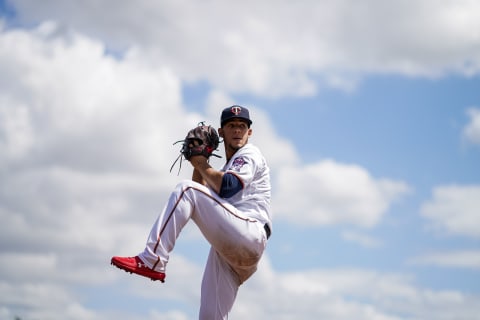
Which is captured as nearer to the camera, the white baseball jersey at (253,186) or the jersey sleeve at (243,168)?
the jersey sleeve at (243,168)

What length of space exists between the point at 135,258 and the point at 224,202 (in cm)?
131

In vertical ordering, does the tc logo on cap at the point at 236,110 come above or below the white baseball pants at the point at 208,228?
above

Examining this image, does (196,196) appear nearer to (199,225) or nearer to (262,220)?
(199,225)

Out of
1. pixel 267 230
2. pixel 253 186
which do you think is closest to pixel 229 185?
pixel 253 186

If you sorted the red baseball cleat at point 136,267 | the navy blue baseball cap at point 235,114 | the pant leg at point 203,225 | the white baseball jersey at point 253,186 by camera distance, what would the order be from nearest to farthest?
the red baseball cleat at point 136,267 → the pant leg at point 203,225 → the white baseball jersey at point 253,186 → the navy blue baseball cap at point 235,114

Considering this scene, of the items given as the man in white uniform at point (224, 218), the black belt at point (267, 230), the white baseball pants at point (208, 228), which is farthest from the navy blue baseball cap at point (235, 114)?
the black belt at point (267, 230)

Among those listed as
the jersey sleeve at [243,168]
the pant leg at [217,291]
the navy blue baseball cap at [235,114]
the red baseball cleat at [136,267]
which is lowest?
the red baseball cleat at [136,267]

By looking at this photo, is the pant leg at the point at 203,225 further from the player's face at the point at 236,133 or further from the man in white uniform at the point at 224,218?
the player's face at the point at 236,133

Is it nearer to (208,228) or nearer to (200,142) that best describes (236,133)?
(200,142)

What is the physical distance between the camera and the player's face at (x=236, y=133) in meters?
9.66

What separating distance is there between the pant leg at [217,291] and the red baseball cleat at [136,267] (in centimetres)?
144

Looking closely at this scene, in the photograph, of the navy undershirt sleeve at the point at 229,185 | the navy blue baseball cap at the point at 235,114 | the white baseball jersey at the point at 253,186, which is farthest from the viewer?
the navy blue baseball cap at the point at 235,114

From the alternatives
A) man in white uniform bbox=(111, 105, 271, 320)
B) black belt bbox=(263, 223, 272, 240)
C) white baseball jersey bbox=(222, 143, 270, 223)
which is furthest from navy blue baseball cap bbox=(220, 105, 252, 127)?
black belt bbox=(263, 223, 272, 240)

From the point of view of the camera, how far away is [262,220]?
9.26 m
